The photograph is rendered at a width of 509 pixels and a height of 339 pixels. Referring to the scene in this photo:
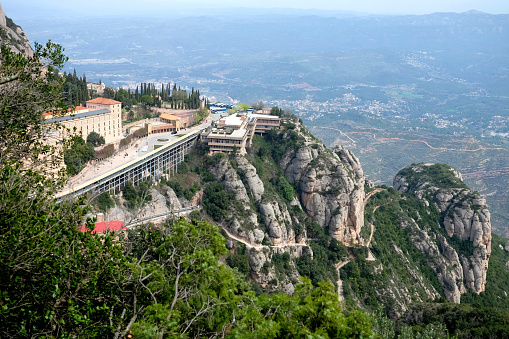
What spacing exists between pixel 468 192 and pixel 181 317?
69.1m

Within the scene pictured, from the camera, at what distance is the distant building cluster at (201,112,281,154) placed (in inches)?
2346

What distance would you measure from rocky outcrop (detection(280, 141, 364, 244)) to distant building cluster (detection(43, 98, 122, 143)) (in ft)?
77.4

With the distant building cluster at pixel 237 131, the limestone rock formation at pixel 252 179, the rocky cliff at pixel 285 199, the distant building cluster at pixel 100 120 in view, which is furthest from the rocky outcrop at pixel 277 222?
the distant building cluster at pixel 100 120

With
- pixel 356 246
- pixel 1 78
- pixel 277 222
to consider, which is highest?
pixel 1 78

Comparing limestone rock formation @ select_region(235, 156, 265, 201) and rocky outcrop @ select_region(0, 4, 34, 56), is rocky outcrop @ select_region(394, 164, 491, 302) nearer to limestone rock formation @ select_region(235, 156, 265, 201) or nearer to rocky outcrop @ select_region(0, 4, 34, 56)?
limestone rock formation @ select_region(235, 156, 265, 201)

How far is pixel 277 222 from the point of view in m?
55.0

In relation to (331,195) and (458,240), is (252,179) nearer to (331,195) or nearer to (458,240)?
(331,195)

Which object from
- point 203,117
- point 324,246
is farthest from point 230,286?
point 203,117

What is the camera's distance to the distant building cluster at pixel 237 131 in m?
59.6

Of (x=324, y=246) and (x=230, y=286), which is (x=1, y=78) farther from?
(x=324, y=246)

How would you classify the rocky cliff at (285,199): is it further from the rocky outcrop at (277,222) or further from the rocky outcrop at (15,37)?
the rocky outcrop at (15,37)

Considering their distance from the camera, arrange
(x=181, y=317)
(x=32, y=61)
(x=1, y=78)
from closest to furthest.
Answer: (x=181, y=317) → (x=1, y=78) → (x=32, y=61)

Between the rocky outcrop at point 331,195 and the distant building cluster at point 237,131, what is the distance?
26.5 feet

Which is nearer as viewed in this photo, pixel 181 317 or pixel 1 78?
pixel 181 317
